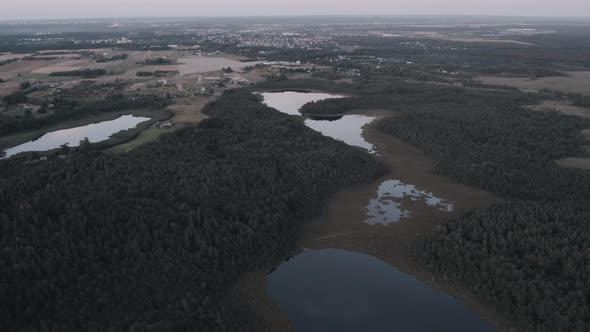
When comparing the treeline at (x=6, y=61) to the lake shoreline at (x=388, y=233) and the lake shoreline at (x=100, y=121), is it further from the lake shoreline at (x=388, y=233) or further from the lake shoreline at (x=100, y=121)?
the lake shoreline at (x=388, y=233)

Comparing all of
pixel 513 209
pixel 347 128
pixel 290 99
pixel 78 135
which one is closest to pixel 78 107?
pixel 78 135

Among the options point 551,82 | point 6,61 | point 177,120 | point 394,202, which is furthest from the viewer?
point 6,61

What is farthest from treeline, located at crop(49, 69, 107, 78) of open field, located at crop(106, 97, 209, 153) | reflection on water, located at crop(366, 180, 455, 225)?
reflection on water, located at crop(366, 180, 455, 225)

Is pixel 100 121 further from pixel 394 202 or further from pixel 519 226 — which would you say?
pixel 519 226

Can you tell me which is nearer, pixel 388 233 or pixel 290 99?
pixel 388 233

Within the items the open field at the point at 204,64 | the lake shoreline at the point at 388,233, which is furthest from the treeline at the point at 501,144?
the open field at the point at 204,64

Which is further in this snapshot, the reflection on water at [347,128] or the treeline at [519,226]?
the reflection on water at [347,128]
